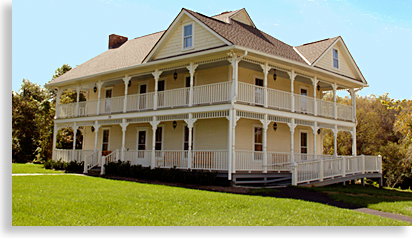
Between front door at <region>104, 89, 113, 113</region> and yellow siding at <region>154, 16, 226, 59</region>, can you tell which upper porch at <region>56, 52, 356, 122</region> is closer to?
front door at <region>104, 89, 113, 113</region>

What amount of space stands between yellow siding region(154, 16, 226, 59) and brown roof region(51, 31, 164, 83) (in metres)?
2.13

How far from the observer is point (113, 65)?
23859 mm

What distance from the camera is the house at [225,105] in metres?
17.6

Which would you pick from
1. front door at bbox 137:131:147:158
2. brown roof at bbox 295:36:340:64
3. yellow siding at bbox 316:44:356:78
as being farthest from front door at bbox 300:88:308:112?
front door at bbox 137:131:147:158

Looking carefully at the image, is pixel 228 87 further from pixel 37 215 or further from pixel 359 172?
pixel 37 215

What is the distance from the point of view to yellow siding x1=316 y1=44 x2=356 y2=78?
871 inches

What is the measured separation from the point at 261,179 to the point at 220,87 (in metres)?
4.87

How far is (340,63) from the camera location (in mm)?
23625

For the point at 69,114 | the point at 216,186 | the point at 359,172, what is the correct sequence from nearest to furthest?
the point at 216,186
the point at 359,172
the point at 69,114

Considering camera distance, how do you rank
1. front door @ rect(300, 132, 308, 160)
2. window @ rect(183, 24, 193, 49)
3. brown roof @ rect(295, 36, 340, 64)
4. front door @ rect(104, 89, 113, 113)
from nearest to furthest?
window @ rect(183, 24, 193, 49) < brown roof @ rect(295, 36, 340, 64) < front door @ rect(300, 132, 308, 160) < front door @ rect(104, 89, 113, 113)

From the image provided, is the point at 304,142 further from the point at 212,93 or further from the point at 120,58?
the point at 120,58

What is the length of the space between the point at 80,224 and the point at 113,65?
57.4ft

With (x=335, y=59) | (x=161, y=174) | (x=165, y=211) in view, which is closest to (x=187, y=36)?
(x=161, y=174)
